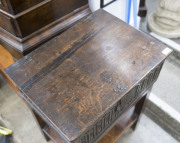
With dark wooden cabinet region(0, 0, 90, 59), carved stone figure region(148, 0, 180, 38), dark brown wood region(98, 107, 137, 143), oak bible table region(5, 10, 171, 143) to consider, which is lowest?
dark brown wood region(98, 107, 137, 143)

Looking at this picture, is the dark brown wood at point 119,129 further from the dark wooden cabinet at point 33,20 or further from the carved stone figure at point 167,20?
the carved stone figure at point 167,20

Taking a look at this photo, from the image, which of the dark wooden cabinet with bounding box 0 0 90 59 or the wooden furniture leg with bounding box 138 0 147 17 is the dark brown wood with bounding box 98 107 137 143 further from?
the wooden furniture leg with bounding box 138 0 147 17

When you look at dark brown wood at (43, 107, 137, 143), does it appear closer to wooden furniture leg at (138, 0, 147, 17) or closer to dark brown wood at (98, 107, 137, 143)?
dark brown wood at (98, 107, 137, 143)

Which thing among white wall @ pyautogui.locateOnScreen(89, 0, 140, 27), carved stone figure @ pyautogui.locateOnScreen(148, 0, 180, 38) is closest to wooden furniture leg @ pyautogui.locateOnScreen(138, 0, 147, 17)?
carved stone figure @ pyautogui.locateOnScreen(148, 0, 180, 38)

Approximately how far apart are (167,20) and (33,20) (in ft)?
5.64

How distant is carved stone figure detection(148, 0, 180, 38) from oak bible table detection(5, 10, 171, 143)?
1218 millimetres

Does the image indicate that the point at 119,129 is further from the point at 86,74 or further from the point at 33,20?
the point at 33,20

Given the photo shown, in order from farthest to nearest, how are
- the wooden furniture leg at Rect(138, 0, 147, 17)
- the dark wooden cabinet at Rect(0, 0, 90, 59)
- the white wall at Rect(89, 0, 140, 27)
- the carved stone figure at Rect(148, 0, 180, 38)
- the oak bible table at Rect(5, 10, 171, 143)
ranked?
1. the wooden furniture leg at Rect(138, 0, 147, 17)
2. the carved stone figure at Rect(148, 0, 180, 38)
3. the white wall at Rect(89, 0, 140, 27)
4. the dark wooden cabinet at Rect(0, 0, 90, 59)
5. the oak bible table at Rect(5, 10, 171, 143)

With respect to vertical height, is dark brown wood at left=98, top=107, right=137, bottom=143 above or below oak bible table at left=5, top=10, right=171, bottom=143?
below

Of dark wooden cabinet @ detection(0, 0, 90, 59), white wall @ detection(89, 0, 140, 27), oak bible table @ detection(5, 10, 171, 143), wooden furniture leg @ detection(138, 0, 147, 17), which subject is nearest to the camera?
oak bible table @ detection(5, 10, 171, 143)

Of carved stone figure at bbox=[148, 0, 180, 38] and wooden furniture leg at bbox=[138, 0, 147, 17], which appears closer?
carved stone figure at bbox=[148, 0, 180, 38]

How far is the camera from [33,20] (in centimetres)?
101

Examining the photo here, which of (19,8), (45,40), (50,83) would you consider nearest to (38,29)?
(45,40)

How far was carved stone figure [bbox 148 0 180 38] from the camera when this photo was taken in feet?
6.72
